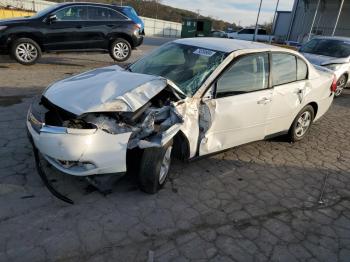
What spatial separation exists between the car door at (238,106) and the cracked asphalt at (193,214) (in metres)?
0.48

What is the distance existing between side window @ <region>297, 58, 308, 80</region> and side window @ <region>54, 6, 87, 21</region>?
24.1ft

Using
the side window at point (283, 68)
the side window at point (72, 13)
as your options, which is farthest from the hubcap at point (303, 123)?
the side window at point (72, 13)

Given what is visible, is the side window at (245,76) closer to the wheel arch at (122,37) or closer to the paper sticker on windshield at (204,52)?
the paper sticker on windshield at (204,52)

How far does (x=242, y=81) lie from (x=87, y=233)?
8.55 ft

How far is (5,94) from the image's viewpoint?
6699 mm

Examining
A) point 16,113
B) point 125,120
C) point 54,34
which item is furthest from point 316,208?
point 54,34

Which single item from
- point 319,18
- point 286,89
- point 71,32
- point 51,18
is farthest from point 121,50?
point 319,18

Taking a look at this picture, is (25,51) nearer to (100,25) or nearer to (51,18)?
(51,18)

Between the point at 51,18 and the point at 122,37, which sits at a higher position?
the point at 51,18

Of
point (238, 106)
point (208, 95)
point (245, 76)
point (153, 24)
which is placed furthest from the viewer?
point (153, 24)

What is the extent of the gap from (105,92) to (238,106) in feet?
5.51

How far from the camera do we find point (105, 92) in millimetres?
3395

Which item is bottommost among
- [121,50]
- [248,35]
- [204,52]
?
[248,35]

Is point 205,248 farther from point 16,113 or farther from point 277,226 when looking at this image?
point 16,113
